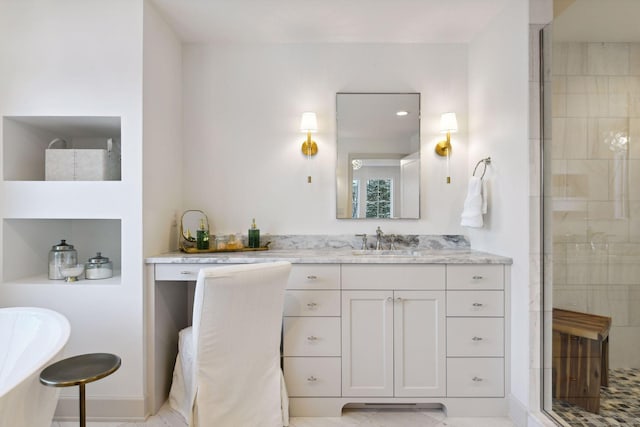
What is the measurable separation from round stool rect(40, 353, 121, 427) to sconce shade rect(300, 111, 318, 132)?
186cm

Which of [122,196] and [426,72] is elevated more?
[426,72]

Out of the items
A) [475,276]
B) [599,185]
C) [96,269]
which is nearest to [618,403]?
[475,276]

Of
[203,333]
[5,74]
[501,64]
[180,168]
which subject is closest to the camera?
[203,333]

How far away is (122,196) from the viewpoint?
7.10 feet

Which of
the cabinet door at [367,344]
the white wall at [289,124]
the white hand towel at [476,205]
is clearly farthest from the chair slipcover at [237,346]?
the white hand towel at [476,205]

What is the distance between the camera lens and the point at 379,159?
281 cm

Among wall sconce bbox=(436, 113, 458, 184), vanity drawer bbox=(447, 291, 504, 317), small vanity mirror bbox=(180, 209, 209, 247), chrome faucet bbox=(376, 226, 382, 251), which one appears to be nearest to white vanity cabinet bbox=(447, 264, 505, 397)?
vanity drawer bbox=(447, 291, 504, 317)

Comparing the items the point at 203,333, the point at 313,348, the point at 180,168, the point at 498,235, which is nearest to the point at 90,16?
the point at 180,168

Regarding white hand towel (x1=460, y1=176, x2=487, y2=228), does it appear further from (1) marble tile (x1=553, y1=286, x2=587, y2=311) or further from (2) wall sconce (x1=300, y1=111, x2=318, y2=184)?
(2) wall sconce (x1=300, y1=111, x2=318, y2=184)

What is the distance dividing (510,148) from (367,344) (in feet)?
4.77

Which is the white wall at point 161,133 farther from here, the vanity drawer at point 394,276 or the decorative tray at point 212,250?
the vanity drawer at point 394,276

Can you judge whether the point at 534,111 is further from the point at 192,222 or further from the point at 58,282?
the point at 58,282

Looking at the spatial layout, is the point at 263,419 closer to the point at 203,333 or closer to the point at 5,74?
the point at 203,333

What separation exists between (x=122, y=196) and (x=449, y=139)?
2284mm
